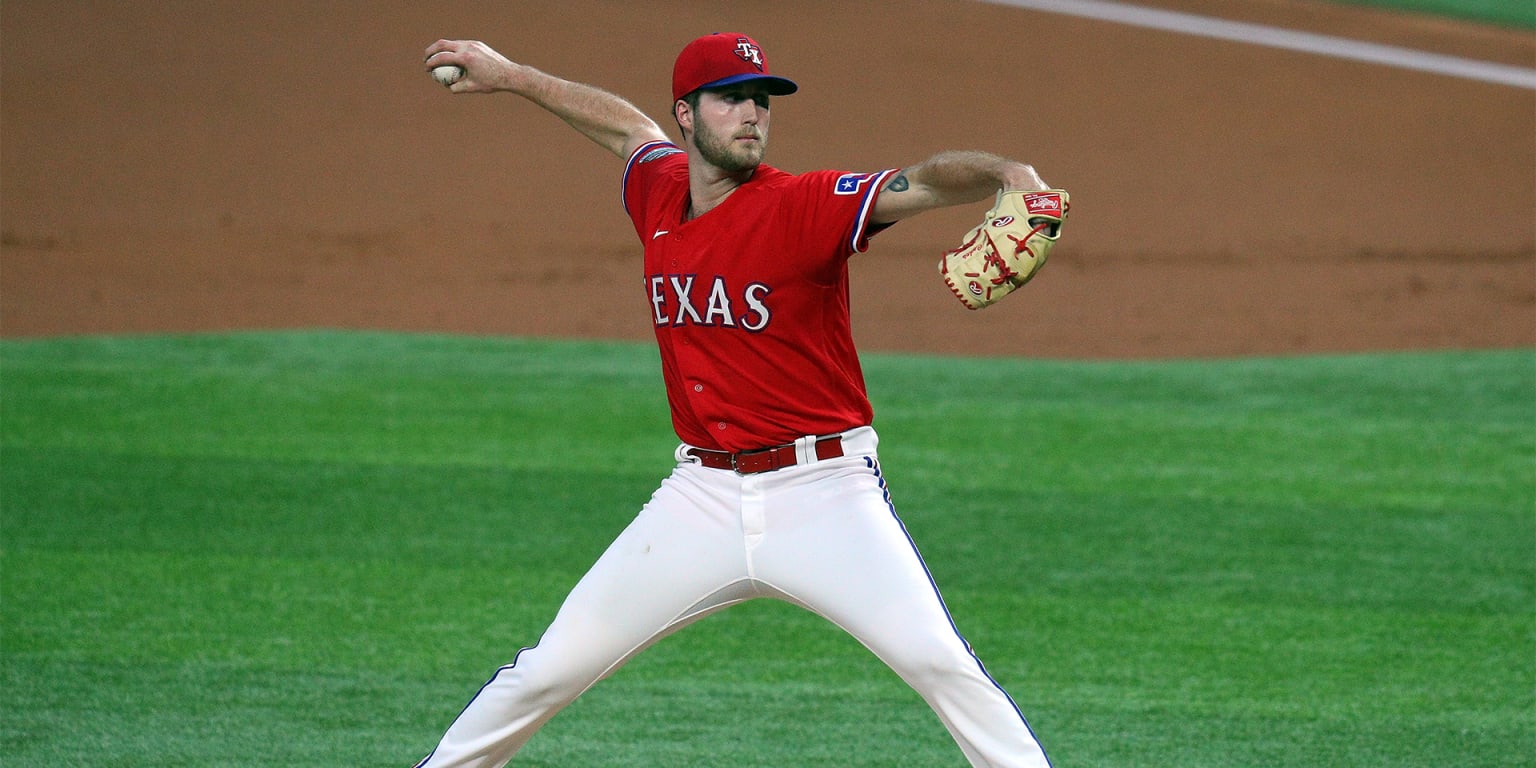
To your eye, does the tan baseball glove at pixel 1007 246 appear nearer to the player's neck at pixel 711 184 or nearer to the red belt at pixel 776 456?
the red belt at pixel 776 456

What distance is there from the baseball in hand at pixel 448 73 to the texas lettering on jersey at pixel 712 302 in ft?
3.59

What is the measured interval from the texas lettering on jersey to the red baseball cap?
0.43 m

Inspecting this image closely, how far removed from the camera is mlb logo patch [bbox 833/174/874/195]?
3.67 m

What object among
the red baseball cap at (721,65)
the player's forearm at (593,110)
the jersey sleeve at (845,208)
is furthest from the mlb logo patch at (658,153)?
the jersey sleeve at (845,208)

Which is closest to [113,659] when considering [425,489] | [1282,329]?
[425,489]

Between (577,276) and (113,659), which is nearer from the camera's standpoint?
(113,659)

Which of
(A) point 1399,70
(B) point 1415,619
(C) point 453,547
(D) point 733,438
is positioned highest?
(A) point 1399,70

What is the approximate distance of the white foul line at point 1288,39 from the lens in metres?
16.1

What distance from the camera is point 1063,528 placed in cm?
703

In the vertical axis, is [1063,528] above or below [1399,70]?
below

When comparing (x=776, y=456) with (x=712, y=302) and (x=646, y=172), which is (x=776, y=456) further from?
(x=646, y=172)

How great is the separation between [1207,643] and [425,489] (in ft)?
11.5

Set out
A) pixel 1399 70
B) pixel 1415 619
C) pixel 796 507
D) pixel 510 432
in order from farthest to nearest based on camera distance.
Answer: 1. pixel 1399 70
2. pixel 510 432
3. pixel 1415 619
4. pixel 796 507

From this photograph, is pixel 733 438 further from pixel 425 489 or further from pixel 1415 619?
pixel 425 489
